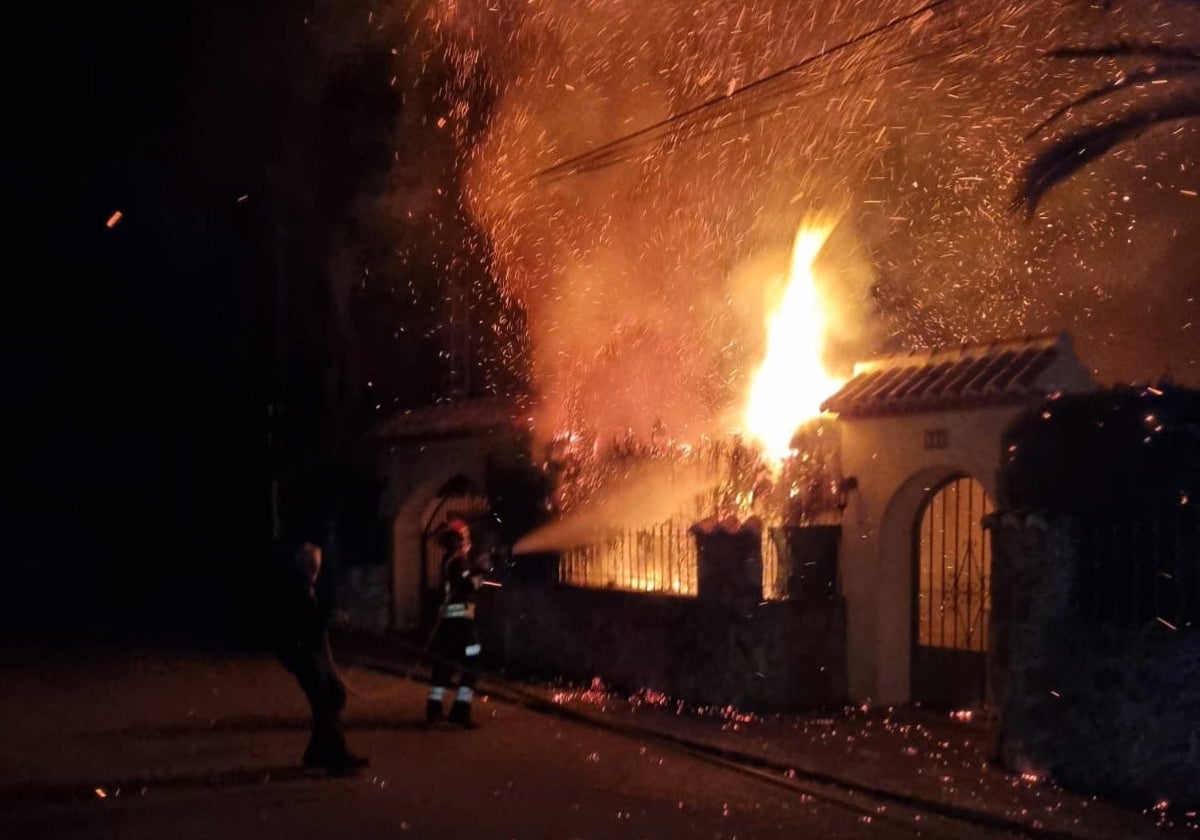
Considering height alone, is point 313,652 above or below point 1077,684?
above

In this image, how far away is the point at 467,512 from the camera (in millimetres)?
20062

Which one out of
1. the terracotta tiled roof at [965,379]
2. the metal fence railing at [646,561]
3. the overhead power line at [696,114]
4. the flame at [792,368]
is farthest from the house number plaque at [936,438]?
the overhead power line at [696,114]

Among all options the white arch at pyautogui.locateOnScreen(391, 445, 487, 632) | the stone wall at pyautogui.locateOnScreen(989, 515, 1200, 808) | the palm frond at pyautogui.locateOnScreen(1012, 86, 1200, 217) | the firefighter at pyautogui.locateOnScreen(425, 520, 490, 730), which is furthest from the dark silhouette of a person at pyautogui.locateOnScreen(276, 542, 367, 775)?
the white arch at pyautogui.locateOnScreen(391, 445, 487, 632)

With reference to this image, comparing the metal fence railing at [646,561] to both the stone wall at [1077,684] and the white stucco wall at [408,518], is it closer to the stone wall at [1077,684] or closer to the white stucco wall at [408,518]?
the stone wall at [1077,684]

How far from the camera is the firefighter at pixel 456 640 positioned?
11.8 meters

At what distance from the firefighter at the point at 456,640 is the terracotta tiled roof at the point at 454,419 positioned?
5219 millimetres

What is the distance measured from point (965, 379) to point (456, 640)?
4.89 metres

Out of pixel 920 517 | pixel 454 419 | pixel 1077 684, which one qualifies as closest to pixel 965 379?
pixel 920 517

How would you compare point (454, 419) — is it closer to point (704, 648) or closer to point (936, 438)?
point (704, 648)

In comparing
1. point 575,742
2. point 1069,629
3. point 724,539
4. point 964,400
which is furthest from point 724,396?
point 1069,629

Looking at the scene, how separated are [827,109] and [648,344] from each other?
11.0 ft

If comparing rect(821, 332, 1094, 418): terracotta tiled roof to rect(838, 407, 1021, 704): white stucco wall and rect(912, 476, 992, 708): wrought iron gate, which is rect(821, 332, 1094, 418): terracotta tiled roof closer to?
rect(838, 407, 1021, 704): white stucco wall

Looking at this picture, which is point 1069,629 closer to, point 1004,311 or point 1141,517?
point 1141,517

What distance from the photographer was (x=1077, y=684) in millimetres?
9148
